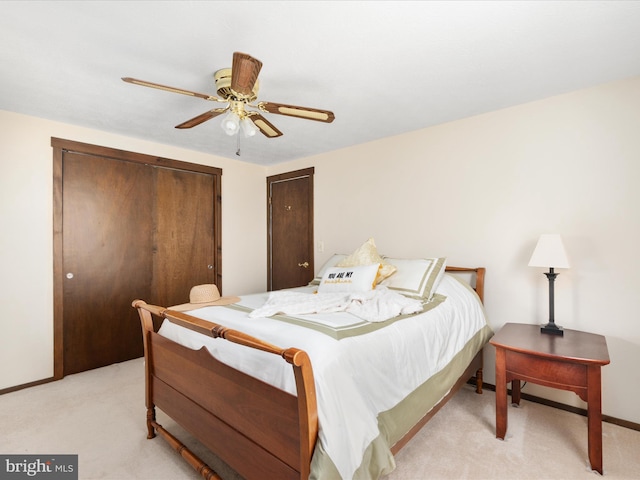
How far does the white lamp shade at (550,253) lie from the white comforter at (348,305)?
3.09 feet

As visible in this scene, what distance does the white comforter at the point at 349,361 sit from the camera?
1138 mm

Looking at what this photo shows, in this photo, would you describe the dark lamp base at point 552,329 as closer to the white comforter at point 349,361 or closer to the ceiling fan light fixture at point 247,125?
the white comforter at point 349,361

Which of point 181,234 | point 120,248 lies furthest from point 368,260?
point 120,248

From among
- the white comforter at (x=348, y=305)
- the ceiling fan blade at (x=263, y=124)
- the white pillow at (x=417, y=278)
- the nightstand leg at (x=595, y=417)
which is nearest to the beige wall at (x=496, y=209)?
the white pillow at (x=417, y=278)

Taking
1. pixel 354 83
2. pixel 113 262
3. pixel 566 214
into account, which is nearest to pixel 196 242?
pixel 113 262

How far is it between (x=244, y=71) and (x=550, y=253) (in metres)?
2.23

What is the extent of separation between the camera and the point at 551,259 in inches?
84.6

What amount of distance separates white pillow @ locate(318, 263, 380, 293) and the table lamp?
3.61ft

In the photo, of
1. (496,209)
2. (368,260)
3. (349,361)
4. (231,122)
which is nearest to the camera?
(349,361)

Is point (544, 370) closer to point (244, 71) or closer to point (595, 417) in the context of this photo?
point (595, 417)

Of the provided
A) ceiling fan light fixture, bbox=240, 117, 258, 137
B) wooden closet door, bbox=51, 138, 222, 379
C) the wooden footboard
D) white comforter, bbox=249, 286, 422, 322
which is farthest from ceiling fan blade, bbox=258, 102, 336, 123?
wooden closet door, bbox=51, 138, 222, 379

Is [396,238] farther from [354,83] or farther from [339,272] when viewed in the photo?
[354,83]

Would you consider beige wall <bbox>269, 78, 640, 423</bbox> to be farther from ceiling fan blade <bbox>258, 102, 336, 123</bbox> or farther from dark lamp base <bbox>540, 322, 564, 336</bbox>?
ceiling fan blade <bbox>258, 102, 336, 123</bbox>

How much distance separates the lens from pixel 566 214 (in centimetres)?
235
